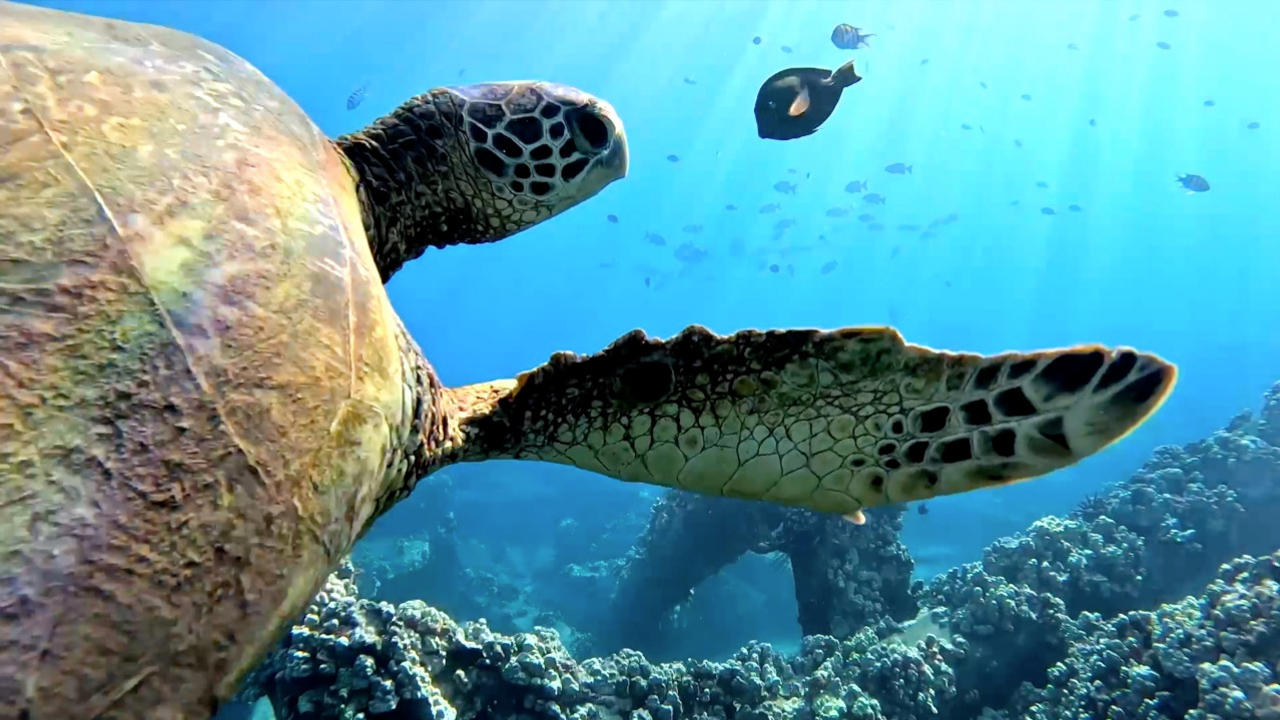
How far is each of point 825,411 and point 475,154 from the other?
74.9 inches

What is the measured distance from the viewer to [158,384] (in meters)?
1.13

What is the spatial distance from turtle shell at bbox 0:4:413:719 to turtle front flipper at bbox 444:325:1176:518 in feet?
2.36

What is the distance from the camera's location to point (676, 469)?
221 centimetres

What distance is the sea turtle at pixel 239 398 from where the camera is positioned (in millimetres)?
1021

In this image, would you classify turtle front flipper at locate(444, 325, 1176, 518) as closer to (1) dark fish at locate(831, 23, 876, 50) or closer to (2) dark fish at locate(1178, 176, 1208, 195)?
(1) dark fish at locate(831, 23, 876, 50)

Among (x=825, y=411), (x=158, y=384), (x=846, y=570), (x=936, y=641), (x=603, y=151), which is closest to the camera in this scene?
(x=158, y=384)

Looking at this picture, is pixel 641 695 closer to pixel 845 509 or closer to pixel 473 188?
pixel 845 509

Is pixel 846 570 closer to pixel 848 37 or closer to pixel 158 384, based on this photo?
pixel 158 384

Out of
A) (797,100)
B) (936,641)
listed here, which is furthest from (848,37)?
(936,641)

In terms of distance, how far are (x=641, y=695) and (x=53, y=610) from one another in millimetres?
4834

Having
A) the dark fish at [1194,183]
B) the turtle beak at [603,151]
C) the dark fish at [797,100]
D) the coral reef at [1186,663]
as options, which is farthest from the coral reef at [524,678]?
the dark fish at [1194,183]

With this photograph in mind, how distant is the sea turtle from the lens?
1.02 m

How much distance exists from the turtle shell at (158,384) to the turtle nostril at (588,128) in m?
1.43

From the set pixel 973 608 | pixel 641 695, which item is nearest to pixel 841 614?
pixel 973 608
